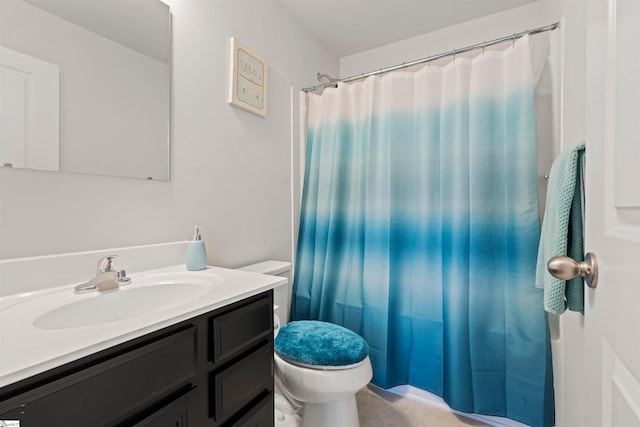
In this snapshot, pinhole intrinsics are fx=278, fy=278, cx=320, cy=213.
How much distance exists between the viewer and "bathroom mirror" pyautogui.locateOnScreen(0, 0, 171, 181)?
2.60 feet

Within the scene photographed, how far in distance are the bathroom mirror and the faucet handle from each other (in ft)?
1.00

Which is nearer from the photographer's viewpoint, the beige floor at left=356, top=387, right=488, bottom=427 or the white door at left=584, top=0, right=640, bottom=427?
the white door at left=584, top=0, right=640, bottom=427

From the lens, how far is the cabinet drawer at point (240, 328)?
73 cm

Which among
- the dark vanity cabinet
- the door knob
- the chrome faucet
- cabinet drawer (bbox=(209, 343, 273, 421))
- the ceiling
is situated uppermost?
the ceiling

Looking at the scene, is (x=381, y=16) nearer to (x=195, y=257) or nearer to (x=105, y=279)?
(x=195, y=257)

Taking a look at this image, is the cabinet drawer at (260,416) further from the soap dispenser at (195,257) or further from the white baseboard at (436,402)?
the white baseboard at (436,402)

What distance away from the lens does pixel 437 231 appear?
4.89ft

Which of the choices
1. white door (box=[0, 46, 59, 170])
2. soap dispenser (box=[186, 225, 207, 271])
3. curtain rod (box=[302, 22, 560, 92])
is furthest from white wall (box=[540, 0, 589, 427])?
white door (box=[0, 46, 59, 170])

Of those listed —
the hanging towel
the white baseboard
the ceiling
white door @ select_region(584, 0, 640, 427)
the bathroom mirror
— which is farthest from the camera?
the ceiling

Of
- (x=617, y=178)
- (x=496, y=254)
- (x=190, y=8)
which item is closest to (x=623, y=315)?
(x=617, y=178)

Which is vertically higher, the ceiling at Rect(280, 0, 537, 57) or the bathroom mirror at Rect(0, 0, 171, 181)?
the ceiling at Rect(280, 0, 537, 57)

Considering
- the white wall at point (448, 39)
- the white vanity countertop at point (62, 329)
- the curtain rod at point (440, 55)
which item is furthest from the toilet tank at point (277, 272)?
the white wall at point (448, 39)

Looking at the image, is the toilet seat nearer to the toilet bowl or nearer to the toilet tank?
the toilet bowl

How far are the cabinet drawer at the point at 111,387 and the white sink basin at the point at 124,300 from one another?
0.11 meters
